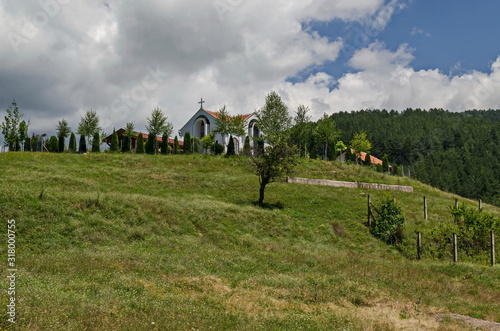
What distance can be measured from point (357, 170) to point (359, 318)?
47078 millimetres

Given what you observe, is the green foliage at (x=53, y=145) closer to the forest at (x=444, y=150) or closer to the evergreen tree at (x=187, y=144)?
the evergreen tree at (x=187, y=144)

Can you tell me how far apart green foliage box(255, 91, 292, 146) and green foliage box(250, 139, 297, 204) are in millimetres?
31523

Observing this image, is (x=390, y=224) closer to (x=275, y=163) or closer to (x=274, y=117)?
(x=275, y=163)

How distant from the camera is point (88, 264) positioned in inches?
583

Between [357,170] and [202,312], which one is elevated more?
[357,170]

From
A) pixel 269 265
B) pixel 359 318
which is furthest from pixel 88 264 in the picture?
pixel 359 318

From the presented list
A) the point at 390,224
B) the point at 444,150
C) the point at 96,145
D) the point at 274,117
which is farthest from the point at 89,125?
the point at 444,150

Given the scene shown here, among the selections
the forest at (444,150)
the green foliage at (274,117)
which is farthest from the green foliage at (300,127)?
the forest at (444,150)

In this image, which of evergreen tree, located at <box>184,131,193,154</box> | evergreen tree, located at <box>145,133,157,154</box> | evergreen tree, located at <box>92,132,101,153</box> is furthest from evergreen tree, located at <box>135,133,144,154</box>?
evergreen tree, located at <box>184,131,193,154</box>

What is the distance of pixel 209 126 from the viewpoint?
7150 cm

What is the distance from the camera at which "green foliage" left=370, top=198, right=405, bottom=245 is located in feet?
88.7

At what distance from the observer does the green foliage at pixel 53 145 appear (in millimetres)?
55500

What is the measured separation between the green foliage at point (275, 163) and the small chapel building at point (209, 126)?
35.6m

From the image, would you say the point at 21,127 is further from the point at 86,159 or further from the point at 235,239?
the point at 235,239
